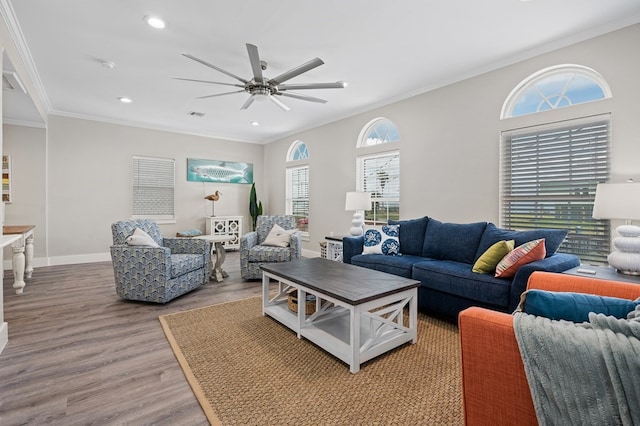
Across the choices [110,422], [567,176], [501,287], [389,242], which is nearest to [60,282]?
[110,422]

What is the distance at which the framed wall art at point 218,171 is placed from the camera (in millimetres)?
6621

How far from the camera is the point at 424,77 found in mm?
3777

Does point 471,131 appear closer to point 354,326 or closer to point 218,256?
point 354,326

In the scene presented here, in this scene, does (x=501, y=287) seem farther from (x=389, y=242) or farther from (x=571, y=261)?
(x=389, y=242)

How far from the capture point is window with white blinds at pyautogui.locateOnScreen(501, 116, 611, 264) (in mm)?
2795

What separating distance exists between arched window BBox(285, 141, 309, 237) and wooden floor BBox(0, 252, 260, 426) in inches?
117

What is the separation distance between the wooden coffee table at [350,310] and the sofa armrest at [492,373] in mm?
876

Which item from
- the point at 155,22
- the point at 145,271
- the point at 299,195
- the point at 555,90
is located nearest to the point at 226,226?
the point at 299,195

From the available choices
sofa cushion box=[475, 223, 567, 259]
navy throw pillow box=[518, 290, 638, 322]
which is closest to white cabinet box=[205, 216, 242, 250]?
sofa cushion box=[475, 223, 567, 259]

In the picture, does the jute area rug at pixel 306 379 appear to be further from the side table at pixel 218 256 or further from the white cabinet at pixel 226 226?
the white cabinet at pixel 226 226

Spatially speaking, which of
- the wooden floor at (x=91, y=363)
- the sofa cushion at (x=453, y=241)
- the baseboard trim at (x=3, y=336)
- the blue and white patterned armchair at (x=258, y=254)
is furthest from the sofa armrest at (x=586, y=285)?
the baseboard trim at (x=3, y=336)

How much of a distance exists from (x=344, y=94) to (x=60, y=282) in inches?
186

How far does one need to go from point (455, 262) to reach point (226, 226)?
16.5ft

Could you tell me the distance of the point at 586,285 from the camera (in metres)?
1.47
